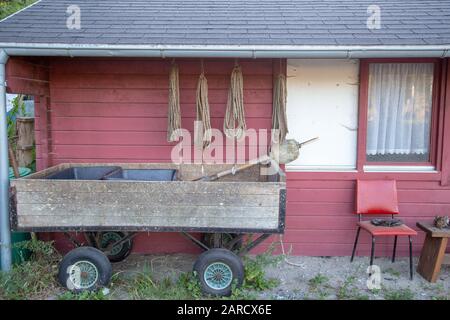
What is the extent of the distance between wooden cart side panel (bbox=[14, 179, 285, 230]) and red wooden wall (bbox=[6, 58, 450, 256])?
1.41 meters

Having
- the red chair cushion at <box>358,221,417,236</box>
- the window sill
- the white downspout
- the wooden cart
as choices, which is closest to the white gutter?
the white downspout

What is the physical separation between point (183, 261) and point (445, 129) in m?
3.50

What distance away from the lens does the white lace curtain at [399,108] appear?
5230 mm

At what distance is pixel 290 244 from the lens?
5.34 metres

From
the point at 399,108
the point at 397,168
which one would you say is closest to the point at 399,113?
the point at 399,108

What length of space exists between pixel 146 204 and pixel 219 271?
0.95 meters

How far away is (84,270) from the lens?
413 cm

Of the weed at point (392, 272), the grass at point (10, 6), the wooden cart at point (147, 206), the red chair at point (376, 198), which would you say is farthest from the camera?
the grass at point (10, 6)

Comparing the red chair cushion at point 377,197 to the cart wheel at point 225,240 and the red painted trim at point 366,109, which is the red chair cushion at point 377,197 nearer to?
the red painted trim at point 366,109

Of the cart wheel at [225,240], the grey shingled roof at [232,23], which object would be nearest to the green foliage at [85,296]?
the cart wheel at [225,240]

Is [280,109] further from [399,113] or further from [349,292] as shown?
[349,292]

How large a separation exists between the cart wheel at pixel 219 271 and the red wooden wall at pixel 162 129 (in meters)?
1.32

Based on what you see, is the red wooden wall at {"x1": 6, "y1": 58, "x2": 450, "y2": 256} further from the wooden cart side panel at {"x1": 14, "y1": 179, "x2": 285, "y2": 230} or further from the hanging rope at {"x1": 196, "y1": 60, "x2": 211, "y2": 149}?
the wooden cart side panel at {"x1": 14, "y1": 179, "x2": 285, "y2": 230}

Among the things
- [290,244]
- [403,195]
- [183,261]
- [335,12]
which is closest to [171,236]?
[183,261]
